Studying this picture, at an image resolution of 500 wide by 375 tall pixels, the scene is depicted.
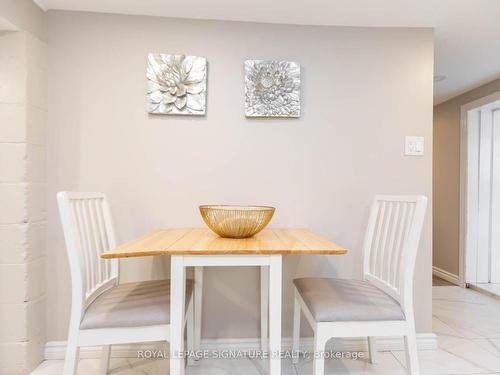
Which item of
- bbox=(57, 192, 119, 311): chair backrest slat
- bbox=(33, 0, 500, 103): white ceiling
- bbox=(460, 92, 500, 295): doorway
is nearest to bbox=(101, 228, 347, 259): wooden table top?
bbox=(57, 192, 119, 311): chair backrest slat

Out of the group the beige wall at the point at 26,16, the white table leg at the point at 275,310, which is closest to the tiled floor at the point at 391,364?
the white table leg at the point at 275,310

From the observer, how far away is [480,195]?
3074mm

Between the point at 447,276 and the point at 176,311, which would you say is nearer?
the point at 176,311

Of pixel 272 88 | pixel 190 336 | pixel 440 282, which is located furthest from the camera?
pixel 440 282

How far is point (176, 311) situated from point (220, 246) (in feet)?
1.00

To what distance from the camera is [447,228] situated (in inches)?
132

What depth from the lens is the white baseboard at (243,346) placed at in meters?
1.79

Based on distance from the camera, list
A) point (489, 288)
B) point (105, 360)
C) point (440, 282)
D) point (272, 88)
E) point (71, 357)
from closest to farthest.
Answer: point (71, 357) < point (105, 360) < point (272, 88) < point (489, 288) < point (440, 282)

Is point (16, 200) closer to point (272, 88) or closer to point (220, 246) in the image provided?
point (220, 246)

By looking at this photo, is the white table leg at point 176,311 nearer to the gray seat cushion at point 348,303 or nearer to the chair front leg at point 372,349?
the gray seat cushion at point 348,303

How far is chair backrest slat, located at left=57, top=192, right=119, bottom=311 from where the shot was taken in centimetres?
122

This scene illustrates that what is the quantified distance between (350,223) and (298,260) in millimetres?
394

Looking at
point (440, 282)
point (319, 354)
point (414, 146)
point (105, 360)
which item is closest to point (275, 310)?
point (319, 354)

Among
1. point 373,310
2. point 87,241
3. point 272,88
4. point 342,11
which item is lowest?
point 373,310
